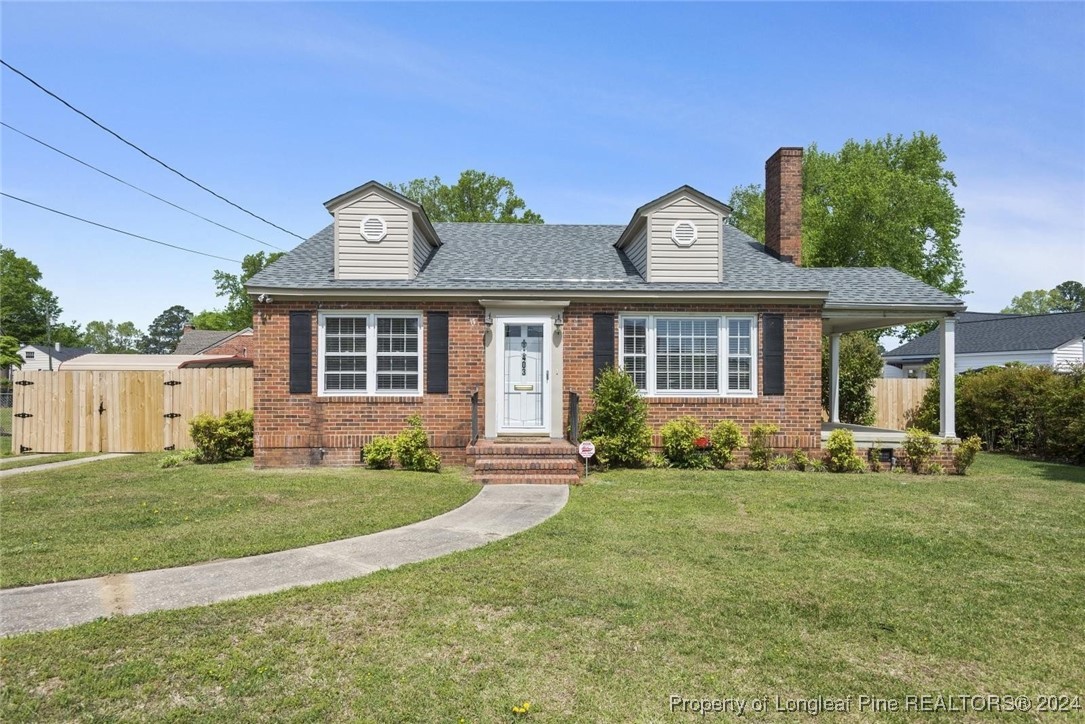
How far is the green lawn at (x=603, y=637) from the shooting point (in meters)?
3.22

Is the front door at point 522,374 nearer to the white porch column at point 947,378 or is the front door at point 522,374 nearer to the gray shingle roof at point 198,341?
the white porch column at point 947,378

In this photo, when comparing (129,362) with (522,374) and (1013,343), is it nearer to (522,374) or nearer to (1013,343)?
(522,374)

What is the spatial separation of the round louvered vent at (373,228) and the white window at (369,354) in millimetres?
1532

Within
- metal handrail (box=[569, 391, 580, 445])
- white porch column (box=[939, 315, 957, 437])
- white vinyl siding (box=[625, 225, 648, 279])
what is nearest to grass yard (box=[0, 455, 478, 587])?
metal handrail (box=[569, 391, 580, 445])

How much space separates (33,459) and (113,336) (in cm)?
13865

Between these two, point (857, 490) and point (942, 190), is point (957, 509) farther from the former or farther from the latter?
point (942, 190)

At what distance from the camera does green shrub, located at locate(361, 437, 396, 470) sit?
11094mm

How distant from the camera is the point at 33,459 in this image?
12719mm

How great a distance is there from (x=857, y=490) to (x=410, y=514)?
6676 millimetres

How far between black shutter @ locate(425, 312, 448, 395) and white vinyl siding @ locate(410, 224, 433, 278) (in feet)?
3.56

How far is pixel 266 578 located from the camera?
502cm

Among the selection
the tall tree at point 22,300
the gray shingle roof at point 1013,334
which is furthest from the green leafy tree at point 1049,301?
the tall tree at point 22,300

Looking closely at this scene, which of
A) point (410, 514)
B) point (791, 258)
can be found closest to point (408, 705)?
point (410, 514)

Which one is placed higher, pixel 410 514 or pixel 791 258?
pixel 791 258
